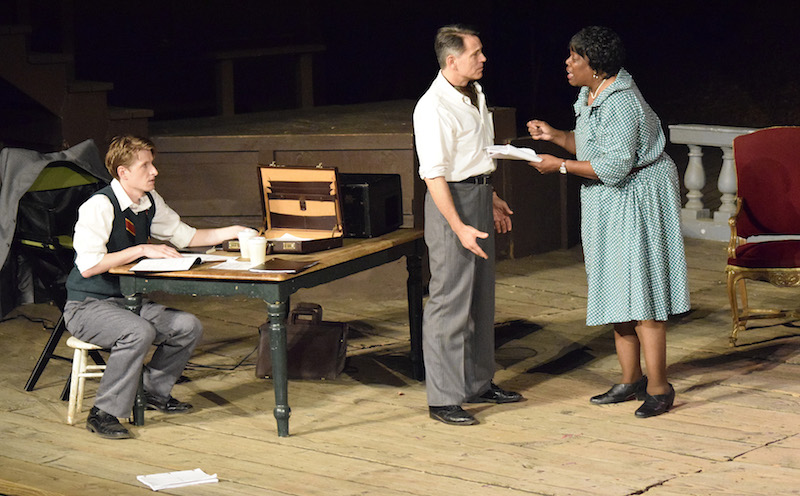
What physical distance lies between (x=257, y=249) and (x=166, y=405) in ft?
3.07

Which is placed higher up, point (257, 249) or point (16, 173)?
point (16, 173)

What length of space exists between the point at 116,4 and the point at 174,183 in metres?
3.42

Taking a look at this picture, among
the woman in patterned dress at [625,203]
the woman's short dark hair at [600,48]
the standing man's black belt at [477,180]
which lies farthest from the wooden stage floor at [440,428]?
the woman's short dark hair at [600,48]

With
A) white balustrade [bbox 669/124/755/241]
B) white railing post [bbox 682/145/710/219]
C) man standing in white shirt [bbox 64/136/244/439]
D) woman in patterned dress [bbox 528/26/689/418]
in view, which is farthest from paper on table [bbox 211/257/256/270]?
white railing post [bbox 682/145/710/219]

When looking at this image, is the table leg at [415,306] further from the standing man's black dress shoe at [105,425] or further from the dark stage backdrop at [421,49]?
the dark stage backdrop at [421,49]

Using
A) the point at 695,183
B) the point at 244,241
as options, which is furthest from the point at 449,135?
the point at 695,183

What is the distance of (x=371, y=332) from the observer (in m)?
6.84

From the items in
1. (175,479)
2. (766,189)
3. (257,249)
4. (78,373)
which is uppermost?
(766,189)

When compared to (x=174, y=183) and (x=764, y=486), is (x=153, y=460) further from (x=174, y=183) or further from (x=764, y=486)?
(x=174, y=183)

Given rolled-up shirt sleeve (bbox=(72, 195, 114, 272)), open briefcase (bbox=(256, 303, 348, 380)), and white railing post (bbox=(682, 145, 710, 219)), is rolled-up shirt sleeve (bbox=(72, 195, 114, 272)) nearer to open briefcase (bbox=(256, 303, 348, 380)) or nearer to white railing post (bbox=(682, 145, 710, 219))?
open briefcase (bbox=(256, 303, 348, 380))

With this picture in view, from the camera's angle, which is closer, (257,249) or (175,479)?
(175,479)

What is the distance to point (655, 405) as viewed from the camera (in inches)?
208

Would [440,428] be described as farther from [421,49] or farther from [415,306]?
[421,49]

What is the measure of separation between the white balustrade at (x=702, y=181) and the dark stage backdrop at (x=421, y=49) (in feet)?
12.6
